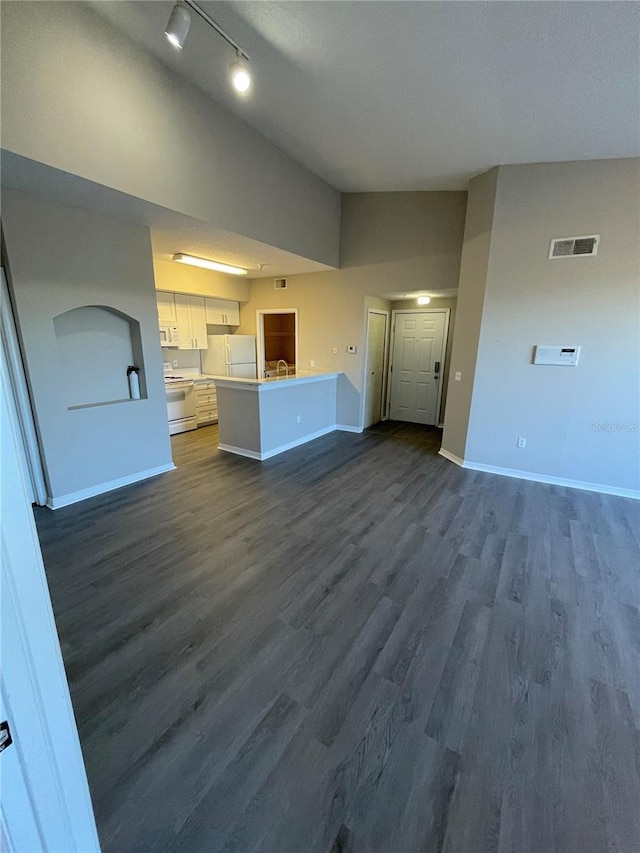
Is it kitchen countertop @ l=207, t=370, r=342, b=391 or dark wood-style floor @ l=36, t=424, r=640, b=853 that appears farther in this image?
kitchen countertop @ l=207, t=370, r=342, b=391

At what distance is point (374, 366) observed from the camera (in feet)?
20.5

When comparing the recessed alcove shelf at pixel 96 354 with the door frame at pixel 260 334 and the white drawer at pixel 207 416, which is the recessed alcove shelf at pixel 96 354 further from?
the door frame at pixel 260 334

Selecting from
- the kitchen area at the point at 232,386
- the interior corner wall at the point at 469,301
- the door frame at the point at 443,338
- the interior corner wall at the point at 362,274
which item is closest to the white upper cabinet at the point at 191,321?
the kitchen area at the point at 232,386

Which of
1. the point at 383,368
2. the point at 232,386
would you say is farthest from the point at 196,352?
the point at 383,368

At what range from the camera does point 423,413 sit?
22.0ft

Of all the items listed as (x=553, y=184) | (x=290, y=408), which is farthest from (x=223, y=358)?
(x=553, y=184)

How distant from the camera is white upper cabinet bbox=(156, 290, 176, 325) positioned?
5477 millimetres

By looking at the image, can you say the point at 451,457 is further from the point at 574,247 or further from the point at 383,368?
the point at 574,247

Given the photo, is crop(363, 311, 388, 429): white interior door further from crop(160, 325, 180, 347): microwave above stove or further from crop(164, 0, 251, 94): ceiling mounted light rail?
crop(164, 0, 251, 94): ceiling mounted light rail

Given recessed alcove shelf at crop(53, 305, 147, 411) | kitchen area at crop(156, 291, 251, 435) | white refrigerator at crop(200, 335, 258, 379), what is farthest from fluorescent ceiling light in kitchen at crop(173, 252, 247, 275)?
Answer: recessed alcove shelf at crop(53, 305, 147, 411)

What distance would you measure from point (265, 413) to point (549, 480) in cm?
352

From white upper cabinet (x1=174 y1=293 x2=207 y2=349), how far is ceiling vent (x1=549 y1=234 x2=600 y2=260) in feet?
17.1

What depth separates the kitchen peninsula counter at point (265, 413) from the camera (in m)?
4.50

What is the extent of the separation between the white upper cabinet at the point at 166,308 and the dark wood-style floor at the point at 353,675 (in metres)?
3.38
